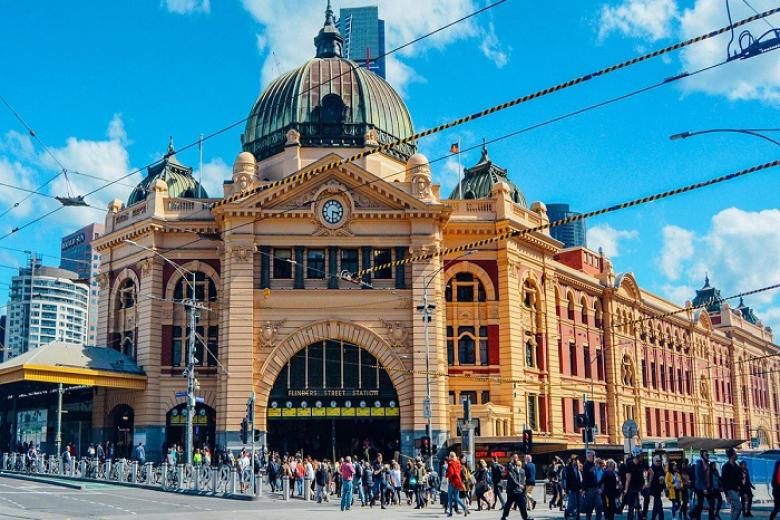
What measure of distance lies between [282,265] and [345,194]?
5.65 metres

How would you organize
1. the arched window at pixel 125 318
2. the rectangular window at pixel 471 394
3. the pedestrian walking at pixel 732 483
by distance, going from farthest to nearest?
the arched window at pixel 125 318 → the rectangular window at pixel 471 394 → the pedestrian walking at pixel 732 483

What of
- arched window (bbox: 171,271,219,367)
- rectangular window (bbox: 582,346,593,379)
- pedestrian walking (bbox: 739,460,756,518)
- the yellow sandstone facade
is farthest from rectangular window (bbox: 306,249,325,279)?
pedestrian walking (bbox: 739,460,756,518)

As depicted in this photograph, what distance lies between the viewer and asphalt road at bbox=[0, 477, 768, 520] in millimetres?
29359

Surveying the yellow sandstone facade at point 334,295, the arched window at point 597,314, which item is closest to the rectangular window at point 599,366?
the arched window at point 597,314

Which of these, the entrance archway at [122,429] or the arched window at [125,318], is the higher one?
the arched window at [125,318]

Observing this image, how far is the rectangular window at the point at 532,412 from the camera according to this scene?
60.2 metres

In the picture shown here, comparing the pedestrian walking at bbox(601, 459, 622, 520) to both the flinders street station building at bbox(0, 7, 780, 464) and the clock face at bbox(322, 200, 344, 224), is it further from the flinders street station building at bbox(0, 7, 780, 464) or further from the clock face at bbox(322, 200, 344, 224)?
the clock face at bbox(322, 200, 344, 224)

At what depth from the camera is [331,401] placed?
55.1 meters

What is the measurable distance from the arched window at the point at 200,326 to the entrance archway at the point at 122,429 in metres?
5.09

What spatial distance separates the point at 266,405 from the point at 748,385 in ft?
244

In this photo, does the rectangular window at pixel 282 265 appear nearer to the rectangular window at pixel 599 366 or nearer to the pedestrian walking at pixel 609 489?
the rectangular window at pixel 599 366

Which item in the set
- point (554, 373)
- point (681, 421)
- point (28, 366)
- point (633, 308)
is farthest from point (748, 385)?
point (28, 366)

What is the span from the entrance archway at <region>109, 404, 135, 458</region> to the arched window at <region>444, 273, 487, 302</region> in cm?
2126

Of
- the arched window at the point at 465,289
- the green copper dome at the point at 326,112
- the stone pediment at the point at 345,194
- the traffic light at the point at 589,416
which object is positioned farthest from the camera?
the green copper dome at the point at 326,112
